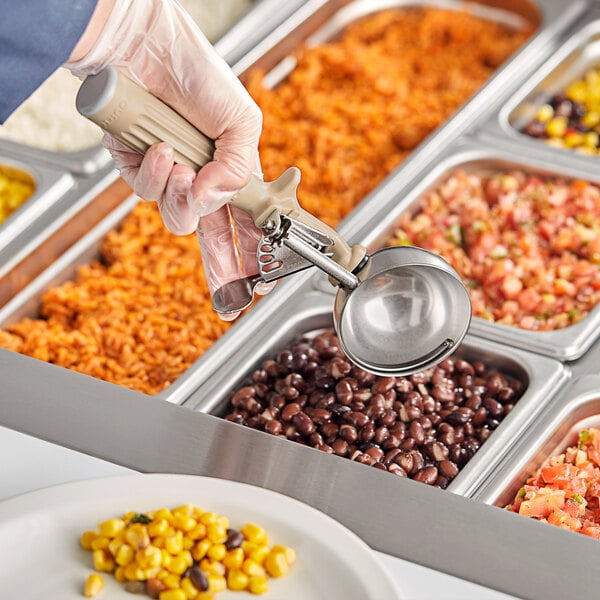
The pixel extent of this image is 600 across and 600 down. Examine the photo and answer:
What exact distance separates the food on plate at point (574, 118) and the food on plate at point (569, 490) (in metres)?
1.31

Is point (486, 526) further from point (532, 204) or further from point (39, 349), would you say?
point (532, 204)

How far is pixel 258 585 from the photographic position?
1588 millimetres

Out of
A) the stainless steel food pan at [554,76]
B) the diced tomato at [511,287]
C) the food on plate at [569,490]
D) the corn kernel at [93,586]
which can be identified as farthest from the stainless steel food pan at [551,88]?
the corn kernel at [93,586]

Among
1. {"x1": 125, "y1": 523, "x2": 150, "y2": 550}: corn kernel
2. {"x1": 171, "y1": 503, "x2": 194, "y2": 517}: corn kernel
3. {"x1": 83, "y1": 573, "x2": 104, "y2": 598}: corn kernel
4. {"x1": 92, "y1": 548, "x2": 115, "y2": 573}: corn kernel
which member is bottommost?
{"x1": 83, "y1": 573, "x2": 104, "y2": 598}: corn kernel

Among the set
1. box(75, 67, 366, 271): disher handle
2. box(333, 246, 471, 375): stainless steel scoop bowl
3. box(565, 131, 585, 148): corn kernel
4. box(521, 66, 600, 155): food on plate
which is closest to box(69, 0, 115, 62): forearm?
box(75, 67, 366, 271): disher handle

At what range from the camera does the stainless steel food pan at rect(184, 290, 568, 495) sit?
85.1 inches

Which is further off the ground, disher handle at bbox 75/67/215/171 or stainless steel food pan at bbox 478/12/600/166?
stainless steel food pan at bbox 478/12/600/166

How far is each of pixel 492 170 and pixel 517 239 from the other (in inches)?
13.7

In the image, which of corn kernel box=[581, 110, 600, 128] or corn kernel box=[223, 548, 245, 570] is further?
corn kernel box=[581, 110, 600, 128]

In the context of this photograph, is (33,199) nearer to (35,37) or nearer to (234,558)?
(35,37)

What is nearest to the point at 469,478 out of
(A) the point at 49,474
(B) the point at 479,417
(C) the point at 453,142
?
(B) the point at 479,417

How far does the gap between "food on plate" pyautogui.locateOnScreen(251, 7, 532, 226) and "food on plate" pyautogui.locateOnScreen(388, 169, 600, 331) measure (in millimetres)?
293

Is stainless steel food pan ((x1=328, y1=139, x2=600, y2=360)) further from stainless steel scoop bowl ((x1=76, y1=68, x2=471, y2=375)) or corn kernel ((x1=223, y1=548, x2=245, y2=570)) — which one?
corn kernel ((x1=223, y1=548, x2=245, y2=570))

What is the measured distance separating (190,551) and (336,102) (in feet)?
7.43
